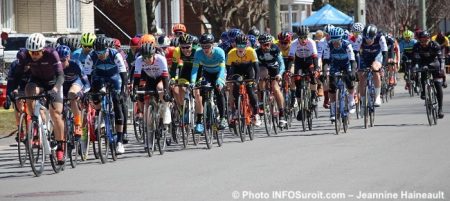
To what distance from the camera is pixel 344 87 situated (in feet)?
70.6

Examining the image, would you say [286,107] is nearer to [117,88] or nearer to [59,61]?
[117,88]

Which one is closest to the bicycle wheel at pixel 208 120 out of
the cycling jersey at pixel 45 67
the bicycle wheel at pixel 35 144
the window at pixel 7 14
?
the cycling jersey at pixel 45 67

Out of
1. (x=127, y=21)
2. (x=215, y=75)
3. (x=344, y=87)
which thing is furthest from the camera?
(x=127, y=21)

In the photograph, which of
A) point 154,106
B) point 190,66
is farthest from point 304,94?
point 154,106

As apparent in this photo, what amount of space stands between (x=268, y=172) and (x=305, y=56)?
8.89 meters

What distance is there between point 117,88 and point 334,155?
3.54 metres

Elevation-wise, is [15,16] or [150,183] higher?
[15,16]

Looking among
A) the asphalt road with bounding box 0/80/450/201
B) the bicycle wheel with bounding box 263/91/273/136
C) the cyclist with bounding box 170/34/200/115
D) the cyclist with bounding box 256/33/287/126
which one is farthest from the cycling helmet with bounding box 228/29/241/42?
the asphalt road with bounding box 0/80/450/201

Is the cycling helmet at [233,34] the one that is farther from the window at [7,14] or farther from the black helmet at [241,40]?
the window at [7,14]

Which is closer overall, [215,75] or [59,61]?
[59,61]

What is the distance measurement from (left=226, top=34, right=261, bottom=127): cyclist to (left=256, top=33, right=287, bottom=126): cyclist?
1.10 m

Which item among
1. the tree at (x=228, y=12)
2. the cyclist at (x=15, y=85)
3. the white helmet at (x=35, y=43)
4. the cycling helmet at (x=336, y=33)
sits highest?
the tree at (x=228, y=12)

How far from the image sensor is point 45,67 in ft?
52.4

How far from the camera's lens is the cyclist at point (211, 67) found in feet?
63.9
